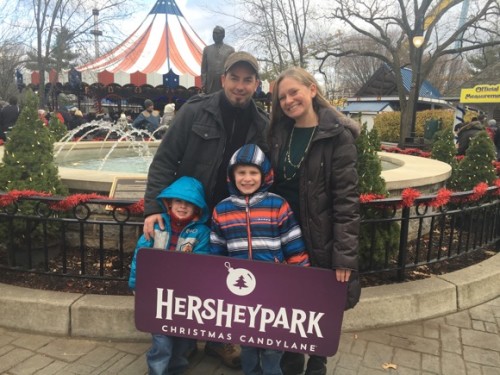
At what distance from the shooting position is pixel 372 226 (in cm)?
377

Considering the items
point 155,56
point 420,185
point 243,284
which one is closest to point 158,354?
point 243,284

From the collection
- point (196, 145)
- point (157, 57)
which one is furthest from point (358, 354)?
point (157, 57)

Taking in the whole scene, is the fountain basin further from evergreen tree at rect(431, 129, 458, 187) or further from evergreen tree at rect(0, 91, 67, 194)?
evergreen tree at rect(431, 129, 458, 187)

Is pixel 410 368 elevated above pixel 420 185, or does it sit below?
below

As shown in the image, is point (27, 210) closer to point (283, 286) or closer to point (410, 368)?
point (283, 286)

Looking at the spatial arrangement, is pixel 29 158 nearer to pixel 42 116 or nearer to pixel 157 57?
pixel 42 116

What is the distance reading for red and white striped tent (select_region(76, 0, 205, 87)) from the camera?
17031 mm

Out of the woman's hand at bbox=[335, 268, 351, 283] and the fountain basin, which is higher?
the fountain basin

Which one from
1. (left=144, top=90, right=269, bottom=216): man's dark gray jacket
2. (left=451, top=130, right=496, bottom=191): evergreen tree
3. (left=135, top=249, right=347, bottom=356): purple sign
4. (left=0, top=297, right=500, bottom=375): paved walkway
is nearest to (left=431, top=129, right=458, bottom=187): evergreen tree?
(left=451, top=130, right=496, bottom=191): evergreen tree

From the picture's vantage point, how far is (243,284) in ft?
7.70

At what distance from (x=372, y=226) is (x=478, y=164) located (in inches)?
118

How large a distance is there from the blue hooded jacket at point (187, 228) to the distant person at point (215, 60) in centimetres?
454

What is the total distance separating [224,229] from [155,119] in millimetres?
12369

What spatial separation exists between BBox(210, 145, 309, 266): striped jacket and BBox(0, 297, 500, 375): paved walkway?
101cm
